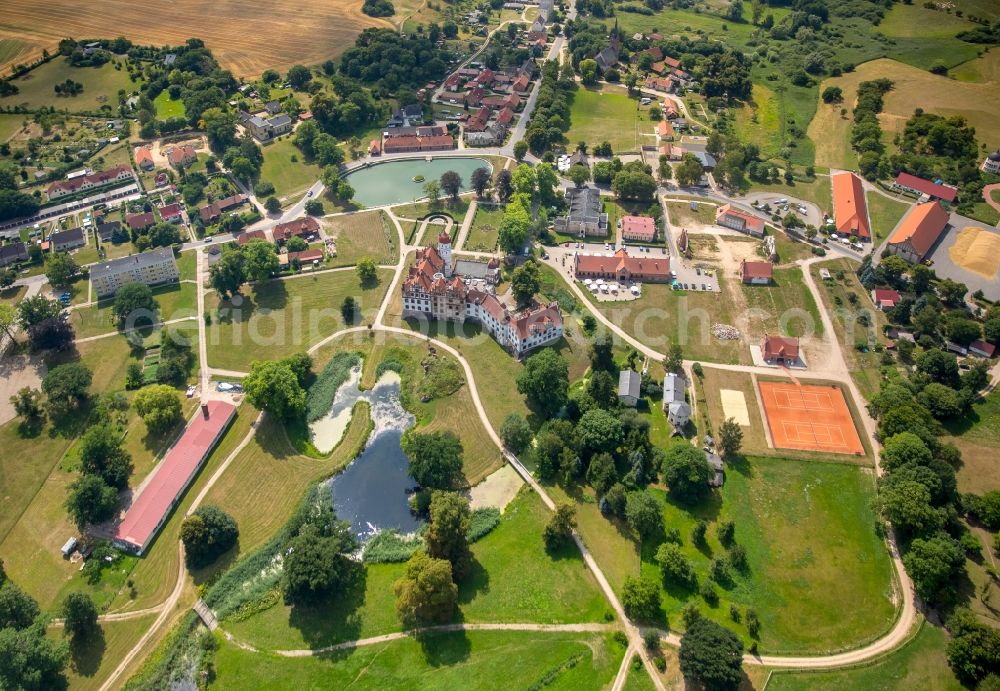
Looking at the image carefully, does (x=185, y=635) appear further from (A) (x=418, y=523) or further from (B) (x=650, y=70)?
(B) (x=650, y=70)

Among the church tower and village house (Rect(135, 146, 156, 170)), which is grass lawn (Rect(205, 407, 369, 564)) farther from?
village house (Rect(135, 146, 156, 170))

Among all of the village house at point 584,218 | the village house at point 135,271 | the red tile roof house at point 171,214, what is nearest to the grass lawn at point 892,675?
the village house at point 584,218

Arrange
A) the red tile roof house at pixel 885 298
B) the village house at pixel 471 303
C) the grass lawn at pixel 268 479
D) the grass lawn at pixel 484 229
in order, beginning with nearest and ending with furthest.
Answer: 1. the grass lawn at pixel 268 479
2. the village house at pixel 471 303
3. the red tile roof house at pixel 885 298
4. the grass lawn at pixel 484 229

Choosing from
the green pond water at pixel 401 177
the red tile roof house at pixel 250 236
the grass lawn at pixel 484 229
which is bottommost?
the red tile roof house at pixel 250 236

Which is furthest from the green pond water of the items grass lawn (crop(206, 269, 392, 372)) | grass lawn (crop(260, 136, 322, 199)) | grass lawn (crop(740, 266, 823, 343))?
grass lawn (crop(740, 266, 823, 343))

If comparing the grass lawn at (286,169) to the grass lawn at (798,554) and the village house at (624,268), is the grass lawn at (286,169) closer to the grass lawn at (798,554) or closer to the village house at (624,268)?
the village house at (624,268)

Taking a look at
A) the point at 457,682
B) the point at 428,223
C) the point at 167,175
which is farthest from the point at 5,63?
the point at 457,682
